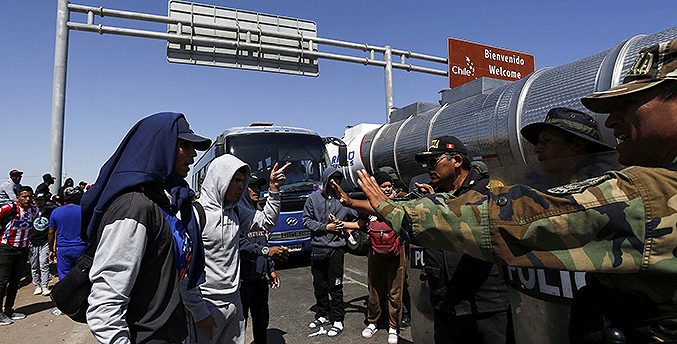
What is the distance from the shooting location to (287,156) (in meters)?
8.30

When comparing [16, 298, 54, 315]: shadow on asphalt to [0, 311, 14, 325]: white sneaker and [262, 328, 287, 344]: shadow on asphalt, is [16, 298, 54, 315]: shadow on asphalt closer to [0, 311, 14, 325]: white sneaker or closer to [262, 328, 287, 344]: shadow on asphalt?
[0, 311, 14, 325]: white sneaker

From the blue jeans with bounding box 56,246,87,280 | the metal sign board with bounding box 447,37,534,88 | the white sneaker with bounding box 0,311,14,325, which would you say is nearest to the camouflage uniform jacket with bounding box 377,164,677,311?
the blue jeans with bounding box 56,246,87,280

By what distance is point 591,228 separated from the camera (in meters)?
0.85

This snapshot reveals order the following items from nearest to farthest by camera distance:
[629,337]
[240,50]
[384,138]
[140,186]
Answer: [629,337]
[140,186]
[384,138]
[240,50]

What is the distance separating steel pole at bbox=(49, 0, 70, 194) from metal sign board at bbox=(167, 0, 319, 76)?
2.48 metres

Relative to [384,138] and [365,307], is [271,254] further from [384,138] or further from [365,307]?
[384,138]

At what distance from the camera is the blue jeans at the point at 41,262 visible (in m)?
6.48

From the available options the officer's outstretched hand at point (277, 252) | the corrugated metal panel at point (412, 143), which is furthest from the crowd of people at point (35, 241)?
the corrugated metal panel at point (412, 143)

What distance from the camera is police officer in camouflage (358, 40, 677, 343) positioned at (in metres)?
0.82

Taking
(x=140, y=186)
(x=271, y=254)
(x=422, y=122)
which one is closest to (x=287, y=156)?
(x=422, y=122)

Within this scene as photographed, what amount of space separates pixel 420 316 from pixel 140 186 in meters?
2.35

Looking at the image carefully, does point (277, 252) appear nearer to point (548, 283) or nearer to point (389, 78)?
point (548, 283)

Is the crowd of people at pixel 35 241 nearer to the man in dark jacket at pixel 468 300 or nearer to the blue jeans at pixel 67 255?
the blue jeans at pixel 67 255

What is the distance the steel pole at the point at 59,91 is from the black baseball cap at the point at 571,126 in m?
10.6
